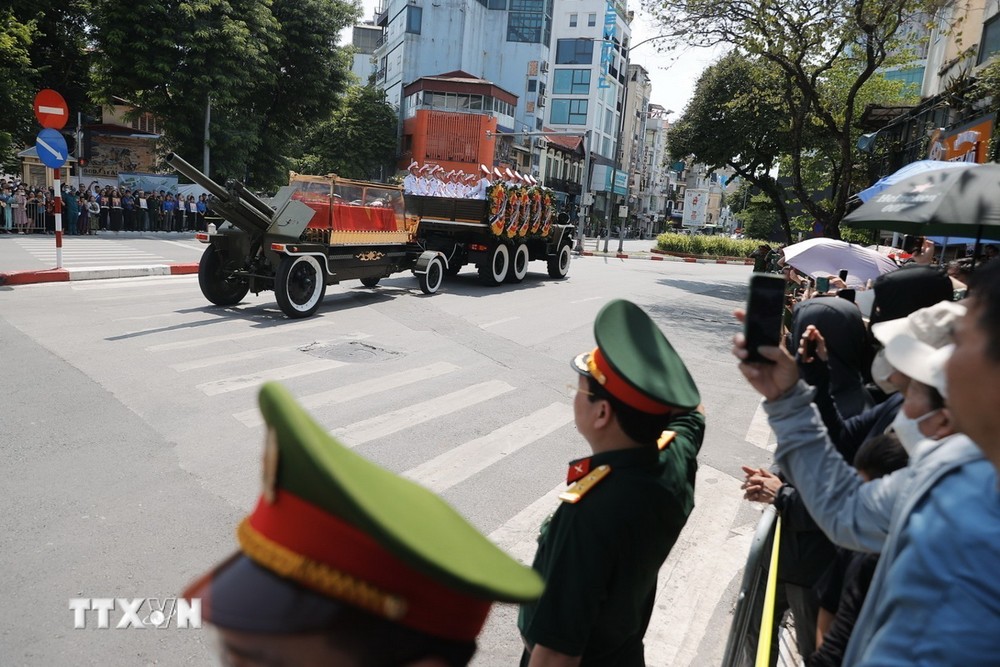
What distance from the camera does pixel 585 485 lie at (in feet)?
6.06

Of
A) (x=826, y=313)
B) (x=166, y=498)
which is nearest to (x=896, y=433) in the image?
(x=826, y=313)

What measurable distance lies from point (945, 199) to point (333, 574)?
16.9ft

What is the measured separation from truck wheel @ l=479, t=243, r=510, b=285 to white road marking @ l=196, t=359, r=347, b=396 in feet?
26.6

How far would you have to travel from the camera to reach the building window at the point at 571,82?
6431 cm

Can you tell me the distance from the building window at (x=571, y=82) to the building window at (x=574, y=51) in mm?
818

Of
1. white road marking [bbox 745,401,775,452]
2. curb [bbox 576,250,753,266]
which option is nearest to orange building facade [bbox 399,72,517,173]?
curb [bbox 576,250,753,266]

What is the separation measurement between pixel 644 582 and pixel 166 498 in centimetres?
351

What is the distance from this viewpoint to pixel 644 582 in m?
1.91

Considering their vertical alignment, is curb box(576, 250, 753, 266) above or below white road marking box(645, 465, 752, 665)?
above

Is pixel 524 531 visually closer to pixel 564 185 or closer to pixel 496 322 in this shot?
pixel 496 322

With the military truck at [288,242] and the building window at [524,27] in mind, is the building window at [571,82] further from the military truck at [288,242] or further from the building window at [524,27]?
the military truck at [288,242]

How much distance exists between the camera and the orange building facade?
46.1m

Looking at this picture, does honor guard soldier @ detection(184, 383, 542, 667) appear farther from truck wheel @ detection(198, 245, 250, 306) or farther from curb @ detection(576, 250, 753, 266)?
curb @ detection(576, 250, 753, 266)

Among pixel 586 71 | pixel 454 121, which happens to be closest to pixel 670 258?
pixel 454 121
